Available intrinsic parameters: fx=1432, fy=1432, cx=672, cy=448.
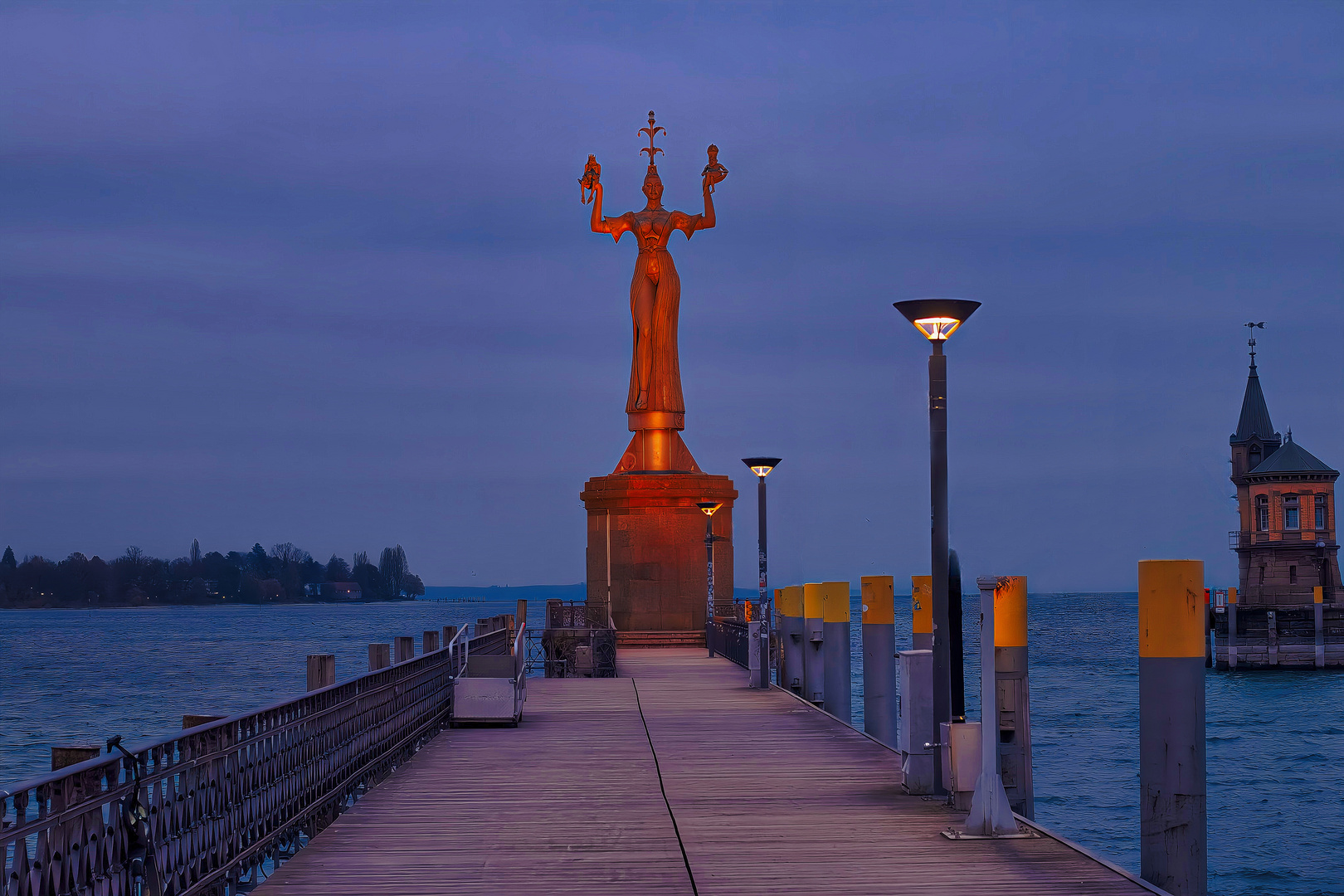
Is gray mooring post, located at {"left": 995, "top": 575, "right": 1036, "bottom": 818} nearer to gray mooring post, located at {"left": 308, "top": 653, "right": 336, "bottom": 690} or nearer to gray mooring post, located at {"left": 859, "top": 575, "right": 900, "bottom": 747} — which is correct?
gray mooring post, located at {"left": 859, "top": 575, "right": 900, "bottom": 747}

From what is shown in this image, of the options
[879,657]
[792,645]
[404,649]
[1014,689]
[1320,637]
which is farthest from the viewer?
[1320,637]

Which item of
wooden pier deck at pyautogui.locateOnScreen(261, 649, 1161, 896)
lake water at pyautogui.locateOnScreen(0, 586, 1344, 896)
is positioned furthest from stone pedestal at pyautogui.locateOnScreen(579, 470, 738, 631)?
wooden pier deck at pyautogui.locateOnScreen(261, 649, 1161, 896)

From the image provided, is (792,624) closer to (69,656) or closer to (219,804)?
(219,804)

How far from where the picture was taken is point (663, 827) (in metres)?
10.9

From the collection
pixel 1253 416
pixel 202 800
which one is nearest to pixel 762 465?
pixel 202 800

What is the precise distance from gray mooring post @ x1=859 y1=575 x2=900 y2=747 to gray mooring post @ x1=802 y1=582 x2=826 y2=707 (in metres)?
3.64

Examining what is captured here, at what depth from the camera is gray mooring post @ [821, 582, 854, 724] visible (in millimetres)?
22641

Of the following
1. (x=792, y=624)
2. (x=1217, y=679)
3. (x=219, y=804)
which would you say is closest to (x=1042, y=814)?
(x=792, y=624)

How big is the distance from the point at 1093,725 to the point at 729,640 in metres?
25.1

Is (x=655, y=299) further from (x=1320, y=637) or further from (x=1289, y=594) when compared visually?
(x=1289, y=594)

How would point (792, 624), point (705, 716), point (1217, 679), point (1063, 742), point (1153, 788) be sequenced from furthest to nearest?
A: point (1217, 679) → point (1063, 742) → point (792, 624) → point (705, 716) → point (1153, 788)

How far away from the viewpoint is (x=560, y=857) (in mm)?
9773

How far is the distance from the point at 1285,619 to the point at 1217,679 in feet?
28.6

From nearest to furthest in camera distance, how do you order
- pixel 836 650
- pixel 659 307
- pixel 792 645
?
pixel 836 650 → pixel 792 645 → pixel 659 307
